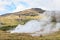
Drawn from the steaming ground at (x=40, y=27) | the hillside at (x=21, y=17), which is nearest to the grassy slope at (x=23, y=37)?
the steaming ground at (x=40, y=27)

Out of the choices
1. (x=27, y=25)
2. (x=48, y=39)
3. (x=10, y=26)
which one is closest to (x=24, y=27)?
(x=27, y=25)

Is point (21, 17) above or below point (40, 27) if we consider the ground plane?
above

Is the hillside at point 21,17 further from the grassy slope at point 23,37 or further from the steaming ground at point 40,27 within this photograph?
the grassy slope at point 23,37

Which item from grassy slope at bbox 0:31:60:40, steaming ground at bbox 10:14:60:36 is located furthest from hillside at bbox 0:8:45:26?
grassy slope at bbox 0:31:60:40

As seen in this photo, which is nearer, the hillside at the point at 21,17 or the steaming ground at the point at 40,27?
the steaming ground at the point at 40,27

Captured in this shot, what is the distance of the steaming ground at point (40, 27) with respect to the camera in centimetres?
288

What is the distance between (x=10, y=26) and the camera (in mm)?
2992

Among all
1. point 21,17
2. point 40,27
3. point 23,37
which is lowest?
point 23,37

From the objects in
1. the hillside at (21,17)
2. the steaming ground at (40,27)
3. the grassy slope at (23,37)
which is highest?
the hillside at (21,17)

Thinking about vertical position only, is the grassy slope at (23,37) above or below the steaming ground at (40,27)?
below

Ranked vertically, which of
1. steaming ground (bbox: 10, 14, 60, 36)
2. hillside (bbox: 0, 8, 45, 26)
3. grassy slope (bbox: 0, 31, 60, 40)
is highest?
hillside (bbox: 0, 8, 45, 26)

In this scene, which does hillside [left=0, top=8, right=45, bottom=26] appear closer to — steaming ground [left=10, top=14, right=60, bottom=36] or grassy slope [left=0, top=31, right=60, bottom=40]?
steaming ground [left=10, top=14, right=60, bottom=36]

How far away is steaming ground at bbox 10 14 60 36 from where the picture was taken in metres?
2.88

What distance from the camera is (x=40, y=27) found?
293cm
